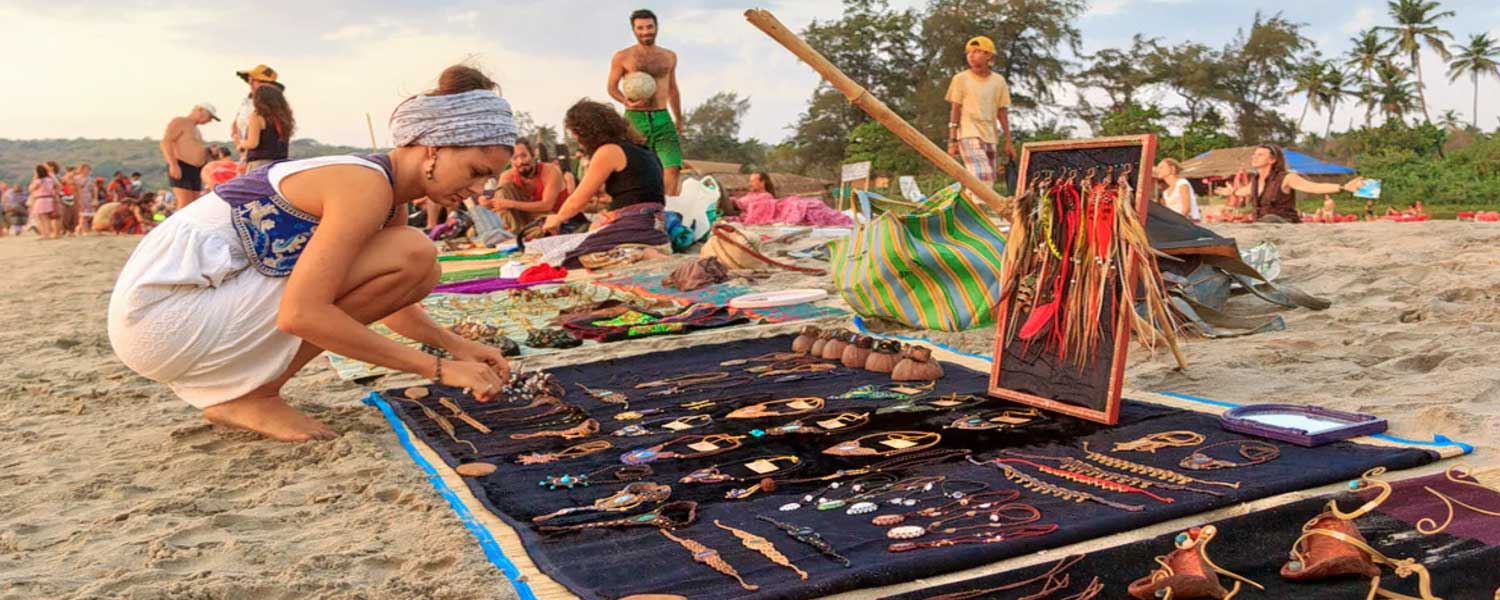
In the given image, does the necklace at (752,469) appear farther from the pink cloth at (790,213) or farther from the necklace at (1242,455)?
the pink cloth at (790,213)

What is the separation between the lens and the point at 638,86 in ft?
29.8

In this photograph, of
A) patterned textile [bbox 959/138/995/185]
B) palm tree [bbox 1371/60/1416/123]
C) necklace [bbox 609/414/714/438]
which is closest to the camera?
necklace [bbox 609/414/714/438]

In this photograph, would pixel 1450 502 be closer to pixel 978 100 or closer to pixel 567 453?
pixel 567 453

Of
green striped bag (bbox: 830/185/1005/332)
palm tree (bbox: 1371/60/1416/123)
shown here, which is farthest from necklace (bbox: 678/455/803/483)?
palm tree (bbox: 1371/60/1416/123)

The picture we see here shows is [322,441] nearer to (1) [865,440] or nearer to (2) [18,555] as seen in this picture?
(2) [18,555]

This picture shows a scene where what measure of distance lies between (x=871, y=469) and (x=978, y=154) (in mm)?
6805

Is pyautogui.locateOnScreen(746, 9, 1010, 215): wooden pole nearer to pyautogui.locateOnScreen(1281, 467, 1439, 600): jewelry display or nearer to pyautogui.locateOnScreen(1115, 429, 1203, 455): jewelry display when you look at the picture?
pyautogui.locateOnScreen(1115, 429, 1203, 455): jewelry display

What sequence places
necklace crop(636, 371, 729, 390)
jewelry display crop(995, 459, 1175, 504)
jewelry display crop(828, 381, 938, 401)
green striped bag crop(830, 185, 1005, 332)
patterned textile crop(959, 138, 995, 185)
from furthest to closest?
patterned textile crop(959, 138, 995, 185) < green striped bag crop(830, 185, 1005, 332) < necklace crop(636, 371, 729, 390) < jewelry display crop(828, 381, 938, 401) < jewelry display crop(995, 459, 1175, 504)

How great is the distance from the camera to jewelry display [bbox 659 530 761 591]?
2.17m

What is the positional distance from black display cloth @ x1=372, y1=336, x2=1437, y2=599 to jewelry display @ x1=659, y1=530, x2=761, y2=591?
17 millimetres

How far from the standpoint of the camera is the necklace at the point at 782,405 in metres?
3.66

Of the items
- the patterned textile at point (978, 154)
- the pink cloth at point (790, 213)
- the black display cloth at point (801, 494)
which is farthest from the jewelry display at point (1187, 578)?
the pink cloth at point (790, 213)

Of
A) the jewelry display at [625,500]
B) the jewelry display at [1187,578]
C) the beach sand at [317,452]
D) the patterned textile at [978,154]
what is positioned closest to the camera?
the jewelry display at [1187,578]

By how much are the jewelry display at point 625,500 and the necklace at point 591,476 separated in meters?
0.11
